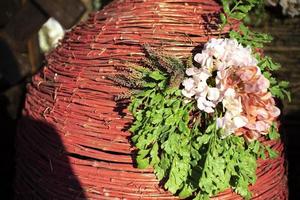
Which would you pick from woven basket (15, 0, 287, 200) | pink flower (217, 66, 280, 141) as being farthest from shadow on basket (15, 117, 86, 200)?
pink flower (217, 66, 280, 141)

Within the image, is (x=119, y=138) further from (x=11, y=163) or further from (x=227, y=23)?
(x=11, y=163)

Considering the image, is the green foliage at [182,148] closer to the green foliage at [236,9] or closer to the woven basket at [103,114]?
the woven basket at [103,114]

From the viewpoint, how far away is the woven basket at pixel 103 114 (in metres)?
1.61

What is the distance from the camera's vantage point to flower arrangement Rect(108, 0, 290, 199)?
4.79 feet

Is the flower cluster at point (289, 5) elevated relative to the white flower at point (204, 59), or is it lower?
lower

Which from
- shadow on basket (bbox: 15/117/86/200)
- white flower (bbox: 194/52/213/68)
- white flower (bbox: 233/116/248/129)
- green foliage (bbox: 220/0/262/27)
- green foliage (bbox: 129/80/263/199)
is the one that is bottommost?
shadow on basket (bbox: 15/117/86/200)

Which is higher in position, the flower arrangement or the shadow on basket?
the flower arrangement

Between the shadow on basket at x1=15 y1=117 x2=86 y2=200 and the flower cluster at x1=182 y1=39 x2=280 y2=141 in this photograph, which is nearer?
the flower cluster at x1=182 y1=39 x2=280 y2=141

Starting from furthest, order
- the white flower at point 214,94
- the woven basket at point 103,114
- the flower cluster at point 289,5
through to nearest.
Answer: the flower cluster at point 289,5, the woven basket at point 103,114, the white flower at point 214,94

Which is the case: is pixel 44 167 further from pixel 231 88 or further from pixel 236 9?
pixel 236 9

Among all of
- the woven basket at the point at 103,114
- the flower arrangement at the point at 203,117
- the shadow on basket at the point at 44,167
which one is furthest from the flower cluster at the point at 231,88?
the shadow on basket at the point at 44,167

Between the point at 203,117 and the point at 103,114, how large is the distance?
0.37m

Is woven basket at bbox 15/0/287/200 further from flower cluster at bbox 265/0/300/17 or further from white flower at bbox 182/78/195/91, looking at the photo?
flower cluster at bbox 265/0/300/17

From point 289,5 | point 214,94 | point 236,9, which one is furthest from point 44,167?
point 289,5
